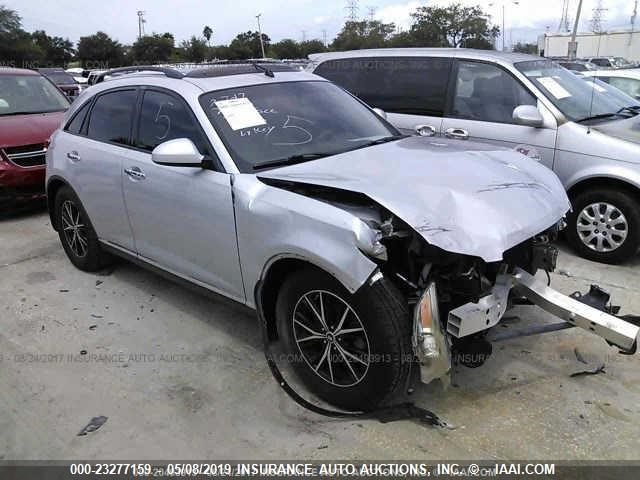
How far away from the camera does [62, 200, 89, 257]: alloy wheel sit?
200 inches

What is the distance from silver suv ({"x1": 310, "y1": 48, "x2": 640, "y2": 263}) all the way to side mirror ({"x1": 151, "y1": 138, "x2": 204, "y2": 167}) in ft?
7.96

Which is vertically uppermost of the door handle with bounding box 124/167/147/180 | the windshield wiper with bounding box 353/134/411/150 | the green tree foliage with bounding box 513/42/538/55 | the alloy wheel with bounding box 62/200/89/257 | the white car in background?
the windshield wiper with bounding box 353/134/411/150

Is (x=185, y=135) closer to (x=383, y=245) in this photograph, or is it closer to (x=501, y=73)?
(x=383, y=245)

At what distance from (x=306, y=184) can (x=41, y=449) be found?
196 centimetres

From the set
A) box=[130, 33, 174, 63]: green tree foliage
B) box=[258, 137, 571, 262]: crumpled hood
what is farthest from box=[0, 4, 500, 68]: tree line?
box=[258, 137, 571, 262]: crumpled hood

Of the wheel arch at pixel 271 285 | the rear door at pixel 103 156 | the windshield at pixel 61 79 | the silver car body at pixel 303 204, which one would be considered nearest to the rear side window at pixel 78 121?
the rear door at pixel 103 156

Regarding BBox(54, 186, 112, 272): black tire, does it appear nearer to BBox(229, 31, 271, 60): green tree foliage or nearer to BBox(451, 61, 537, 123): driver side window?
BBox(451, 61, 537, 123): driver side window

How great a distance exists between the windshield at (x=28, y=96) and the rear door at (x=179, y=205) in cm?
492

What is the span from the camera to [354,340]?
290 cm

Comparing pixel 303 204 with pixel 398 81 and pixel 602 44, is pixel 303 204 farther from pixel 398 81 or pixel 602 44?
pixel 602 44

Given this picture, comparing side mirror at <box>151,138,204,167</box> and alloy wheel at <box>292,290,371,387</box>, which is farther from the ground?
side mirror at <box>151,138,204,167</box>

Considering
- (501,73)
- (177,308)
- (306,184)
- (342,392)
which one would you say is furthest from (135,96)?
(501,73)

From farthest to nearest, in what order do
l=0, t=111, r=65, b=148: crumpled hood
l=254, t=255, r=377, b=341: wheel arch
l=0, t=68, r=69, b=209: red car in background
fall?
l=0, t=111, r=65, b=148: crumpled hood, l=0, t=68, r=69, b=209: red car in background, l=254, t=255, r=377, b=341: wheel arch

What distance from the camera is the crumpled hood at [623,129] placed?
502 cm
